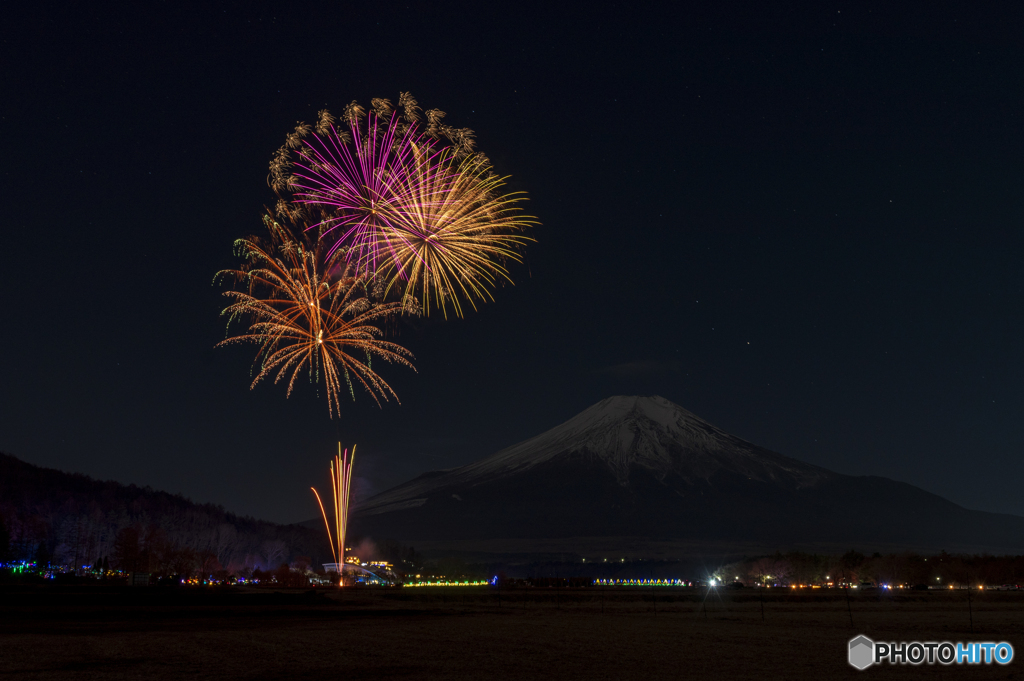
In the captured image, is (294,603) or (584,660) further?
(294,603)

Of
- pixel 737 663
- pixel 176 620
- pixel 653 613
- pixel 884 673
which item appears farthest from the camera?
pixel 653 613

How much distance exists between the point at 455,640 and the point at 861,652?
58.3 feet

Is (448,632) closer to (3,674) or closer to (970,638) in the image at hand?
(3,674)

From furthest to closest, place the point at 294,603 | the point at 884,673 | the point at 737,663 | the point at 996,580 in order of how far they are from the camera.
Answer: the point at 996,580 → the point at 294,603 → the point at 737,663 → the point at 884,673

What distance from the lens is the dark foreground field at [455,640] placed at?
28453 mm

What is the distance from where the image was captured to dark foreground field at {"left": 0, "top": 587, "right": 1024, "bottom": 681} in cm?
2845

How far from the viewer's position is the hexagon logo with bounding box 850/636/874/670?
30.7 meters

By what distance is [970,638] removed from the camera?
4206 cm

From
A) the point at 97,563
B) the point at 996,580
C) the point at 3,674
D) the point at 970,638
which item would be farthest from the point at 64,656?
the point at 996,580

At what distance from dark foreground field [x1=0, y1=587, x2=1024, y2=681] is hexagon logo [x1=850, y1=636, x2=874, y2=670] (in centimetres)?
61

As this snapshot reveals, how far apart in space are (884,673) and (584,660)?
1051 cm

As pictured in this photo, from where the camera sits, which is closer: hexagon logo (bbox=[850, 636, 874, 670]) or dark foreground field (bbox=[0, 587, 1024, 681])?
dark foreground field (bbox=[0, 587, 1024, 681])

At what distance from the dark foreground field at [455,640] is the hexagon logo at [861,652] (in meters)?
0.61

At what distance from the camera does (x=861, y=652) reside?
34906mm
